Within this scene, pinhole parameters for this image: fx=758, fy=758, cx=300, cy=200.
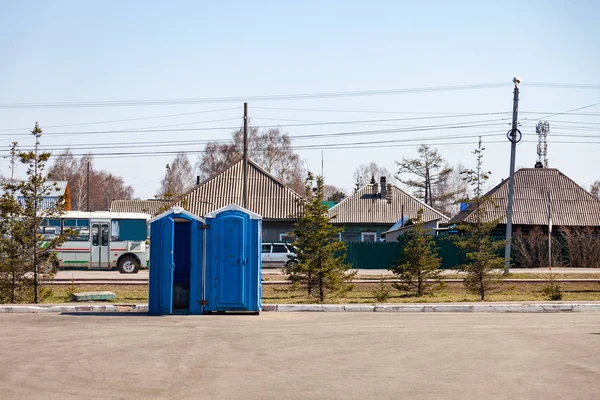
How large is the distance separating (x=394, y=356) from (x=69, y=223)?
29252 mm

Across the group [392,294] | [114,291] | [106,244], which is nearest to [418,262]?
[392,294]

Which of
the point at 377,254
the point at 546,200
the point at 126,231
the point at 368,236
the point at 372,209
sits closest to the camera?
the point at 126,231

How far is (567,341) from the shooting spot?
12398 mm

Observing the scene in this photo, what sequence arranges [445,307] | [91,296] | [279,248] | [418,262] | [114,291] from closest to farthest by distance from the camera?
[445,307], [91,296], [418,262], [114,291], [279,248]

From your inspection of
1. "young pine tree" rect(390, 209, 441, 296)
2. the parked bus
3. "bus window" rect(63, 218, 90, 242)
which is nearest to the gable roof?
the parked bus

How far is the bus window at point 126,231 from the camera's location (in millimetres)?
37000

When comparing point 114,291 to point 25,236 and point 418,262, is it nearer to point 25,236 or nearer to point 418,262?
point 25,236

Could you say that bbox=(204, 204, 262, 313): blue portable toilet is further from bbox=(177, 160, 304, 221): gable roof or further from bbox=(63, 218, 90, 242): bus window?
bbox=(177, 160, 304, 221): gable roof

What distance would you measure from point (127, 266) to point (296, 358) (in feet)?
91.7

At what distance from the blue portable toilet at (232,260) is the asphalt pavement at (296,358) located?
0.69m

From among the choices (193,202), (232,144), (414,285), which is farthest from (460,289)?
(232,144)

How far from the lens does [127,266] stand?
122ft

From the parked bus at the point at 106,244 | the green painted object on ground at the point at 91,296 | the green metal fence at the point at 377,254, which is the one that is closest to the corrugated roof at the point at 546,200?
the green metal fence at the point at 377,254

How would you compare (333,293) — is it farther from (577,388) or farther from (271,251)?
(271,251)
